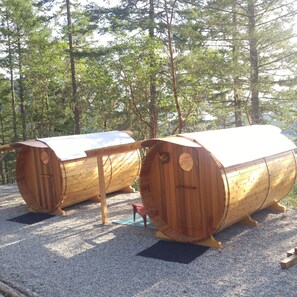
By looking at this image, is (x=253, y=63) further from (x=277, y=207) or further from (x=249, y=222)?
(x=249, y=222)

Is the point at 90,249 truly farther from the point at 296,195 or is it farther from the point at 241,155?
the point at 296,195

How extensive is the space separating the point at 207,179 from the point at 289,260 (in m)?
1.98

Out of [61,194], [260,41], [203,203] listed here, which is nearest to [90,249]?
[203,203]

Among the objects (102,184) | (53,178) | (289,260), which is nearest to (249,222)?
(289,260)

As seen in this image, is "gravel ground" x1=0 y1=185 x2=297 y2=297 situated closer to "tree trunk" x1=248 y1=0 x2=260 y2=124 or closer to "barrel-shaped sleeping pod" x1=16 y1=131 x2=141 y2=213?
"barrel-shaped sleeping pod" x1=16 y1=131 x2=141 y2=213

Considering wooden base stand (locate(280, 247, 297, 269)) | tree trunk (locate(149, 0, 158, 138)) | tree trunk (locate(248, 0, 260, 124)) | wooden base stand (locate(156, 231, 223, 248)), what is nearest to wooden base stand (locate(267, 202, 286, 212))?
wooden base stand (locate(156, 231, 223, 248))

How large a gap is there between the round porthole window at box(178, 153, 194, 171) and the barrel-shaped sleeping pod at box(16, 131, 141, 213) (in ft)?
12.2

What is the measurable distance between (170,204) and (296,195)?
198 inches

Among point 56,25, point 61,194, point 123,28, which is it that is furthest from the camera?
point 56,25

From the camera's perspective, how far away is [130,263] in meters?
6.32

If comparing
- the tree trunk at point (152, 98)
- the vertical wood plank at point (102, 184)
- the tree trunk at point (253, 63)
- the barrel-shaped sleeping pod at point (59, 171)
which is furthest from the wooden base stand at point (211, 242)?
the tree trunk at point (152, 98)

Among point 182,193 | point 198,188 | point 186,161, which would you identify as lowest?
point 182,193

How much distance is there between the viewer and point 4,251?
7.41m

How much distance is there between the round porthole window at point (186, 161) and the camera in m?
7.07
